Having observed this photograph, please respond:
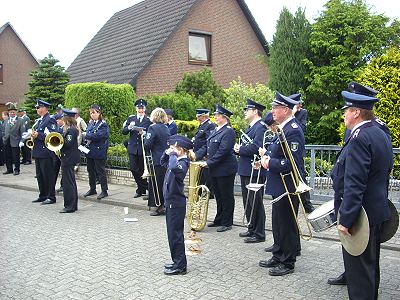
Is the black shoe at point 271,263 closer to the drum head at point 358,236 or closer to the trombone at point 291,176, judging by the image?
the trombone at point 291,176

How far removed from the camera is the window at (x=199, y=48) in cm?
2155

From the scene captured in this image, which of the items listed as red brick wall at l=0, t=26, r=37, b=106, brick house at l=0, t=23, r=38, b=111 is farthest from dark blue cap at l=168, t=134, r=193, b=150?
red brick wall at l=0, t=26, r=37, b=106

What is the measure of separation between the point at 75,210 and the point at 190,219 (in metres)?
3.09

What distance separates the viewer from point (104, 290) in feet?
16.6

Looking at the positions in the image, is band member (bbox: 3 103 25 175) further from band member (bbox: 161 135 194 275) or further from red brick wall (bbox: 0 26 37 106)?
red brick wall (bbox: 0 26 37 106)

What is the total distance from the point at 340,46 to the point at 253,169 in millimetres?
8823

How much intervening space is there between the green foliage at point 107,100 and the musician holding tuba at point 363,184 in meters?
10.3

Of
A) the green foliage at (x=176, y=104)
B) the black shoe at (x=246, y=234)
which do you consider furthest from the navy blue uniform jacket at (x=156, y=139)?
the green foliage at (x=176, y=104)

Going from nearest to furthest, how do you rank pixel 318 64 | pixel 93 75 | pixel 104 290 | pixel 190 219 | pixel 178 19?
pixel 104 290, pixel 190 219, pixel 318 64, pixel 178 19, pixel 93 75

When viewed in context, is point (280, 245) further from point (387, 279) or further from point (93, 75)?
point (93, 75)

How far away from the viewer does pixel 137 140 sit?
1012cm

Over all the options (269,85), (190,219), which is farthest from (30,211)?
(269,85)

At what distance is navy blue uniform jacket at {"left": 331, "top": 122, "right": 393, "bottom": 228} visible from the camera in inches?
156

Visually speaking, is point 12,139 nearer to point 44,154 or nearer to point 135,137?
point 44,154
